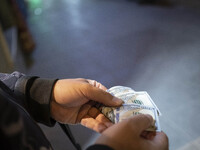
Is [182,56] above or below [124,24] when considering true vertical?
below

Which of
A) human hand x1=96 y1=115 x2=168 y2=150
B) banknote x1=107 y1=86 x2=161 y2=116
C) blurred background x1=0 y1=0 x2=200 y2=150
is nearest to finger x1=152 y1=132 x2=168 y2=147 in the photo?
human hand x1=96 y1=115 x2=168 y2=150

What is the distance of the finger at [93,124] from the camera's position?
0.66 meters

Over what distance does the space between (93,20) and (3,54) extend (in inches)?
49.1

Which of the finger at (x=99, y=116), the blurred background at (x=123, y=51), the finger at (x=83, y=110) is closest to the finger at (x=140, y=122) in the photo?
the finger at (x=99, y=116)

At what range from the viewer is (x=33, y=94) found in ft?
2.05

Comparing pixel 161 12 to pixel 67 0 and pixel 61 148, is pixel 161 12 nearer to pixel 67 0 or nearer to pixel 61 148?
pixel 67 0

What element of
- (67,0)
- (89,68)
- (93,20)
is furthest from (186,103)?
(67,0)

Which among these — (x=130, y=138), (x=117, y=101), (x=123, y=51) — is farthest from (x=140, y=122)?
(x=123, y=51)

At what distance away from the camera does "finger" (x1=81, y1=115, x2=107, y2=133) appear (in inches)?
25.8

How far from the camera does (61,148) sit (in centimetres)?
98

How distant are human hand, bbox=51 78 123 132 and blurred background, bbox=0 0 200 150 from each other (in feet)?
1.07

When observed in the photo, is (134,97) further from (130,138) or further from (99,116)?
(130,138)

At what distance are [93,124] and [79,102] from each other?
0.09m

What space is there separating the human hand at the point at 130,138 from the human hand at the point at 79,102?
0.15 metres
